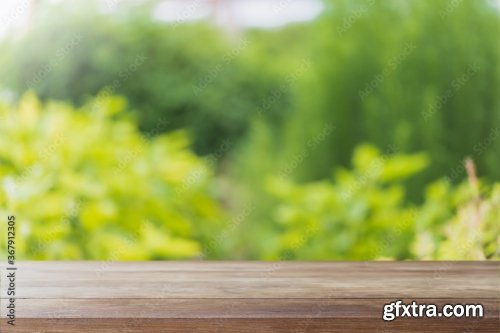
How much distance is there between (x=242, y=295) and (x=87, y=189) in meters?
0.97

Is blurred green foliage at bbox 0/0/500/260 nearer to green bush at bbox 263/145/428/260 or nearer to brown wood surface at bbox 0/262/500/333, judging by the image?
green bush at bbox 263/145/428/260

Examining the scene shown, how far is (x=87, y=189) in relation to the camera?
81.7 inches

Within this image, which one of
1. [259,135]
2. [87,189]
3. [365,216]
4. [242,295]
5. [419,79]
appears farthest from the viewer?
[259,135]

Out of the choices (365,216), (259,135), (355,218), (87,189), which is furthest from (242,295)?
(259,135)

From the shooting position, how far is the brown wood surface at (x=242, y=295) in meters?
1.09

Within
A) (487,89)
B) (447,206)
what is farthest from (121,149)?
(487,89)

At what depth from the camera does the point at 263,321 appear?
1093mm

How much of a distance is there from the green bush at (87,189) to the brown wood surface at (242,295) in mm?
566

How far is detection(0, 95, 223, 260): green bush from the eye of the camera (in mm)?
1940

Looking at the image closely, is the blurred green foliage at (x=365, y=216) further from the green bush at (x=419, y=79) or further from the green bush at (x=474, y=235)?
the green bush at (x=474, y=235)

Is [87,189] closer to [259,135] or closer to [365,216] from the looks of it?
[365,216]

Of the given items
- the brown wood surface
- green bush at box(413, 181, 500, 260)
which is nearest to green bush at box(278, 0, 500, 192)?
green bush at box(413, 181, 500, 260)

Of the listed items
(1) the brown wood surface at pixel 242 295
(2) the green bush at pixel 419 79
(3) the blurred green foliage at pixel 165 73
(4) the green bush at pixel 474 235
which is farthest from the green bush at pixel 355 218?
(3) the blurred green foliage at pixel 165 73

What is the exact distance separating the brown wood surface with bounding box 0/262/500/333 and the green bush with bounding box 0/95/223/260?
57cm
